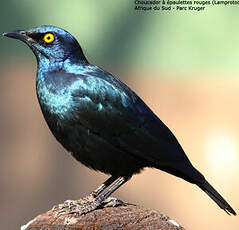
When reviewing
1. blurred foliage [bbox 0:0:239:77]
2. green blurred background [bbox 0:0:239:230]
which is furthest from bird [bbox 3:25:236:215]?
blurred foliage [bbox 0:0:239:77]

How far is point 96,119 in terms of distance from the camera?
16.4 ft

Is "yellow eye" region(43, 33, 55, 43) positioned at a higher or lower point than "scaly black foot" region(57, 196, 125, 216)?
higher

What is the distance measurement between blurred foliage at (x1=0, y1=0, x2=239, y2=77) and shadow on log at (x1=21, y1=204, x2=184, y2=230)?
483 cm

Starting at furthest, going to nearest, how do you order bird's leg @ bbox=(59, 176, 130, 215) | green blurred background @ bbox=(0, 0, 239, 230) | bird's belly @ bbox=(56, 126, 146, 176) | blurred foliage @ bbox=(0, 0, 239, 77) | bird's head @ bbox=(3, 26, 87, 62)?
blurred foliage @ bbox=(0, 0, 239, 77), green blurred background @ bbox=(0, 0, 239, 230), bird's head @ bbox=(3, 26, 87, 62), bird's belly @ bbox=(56, 126, 146, 176), bird's leg @ bbox=(59, 176, 130, 215)

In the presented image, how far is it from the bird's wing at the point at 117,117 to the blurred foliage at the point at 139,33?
13.5 feet

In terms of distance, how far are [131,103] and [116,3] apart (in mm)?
4532

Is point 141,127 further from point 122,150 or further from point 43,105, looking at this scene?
point 43,105

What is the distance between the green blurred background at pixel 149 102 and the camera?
358 inches

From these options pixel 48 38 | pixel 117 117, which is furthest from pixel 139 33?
pixel 117 117

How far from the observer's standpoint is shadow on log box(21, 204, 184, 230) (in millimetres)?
4426

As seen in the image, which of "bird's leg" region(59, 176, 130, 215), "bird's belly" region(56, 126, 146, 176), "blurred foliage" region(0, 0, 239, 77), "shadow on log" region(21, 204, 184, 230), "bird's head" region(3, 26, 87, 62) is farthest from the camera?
"blurred foliage" region(0, 0, 239, 77)

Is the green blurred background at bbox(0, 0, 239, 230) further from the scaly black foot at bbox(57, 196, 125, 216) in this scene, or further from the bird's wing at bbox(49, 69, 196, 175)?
the scaly black foot at bbox(57, 196, 125, 216)

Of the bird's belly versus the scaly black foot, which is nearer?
the scaly black foot

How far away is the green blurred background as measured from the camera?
9.09m
